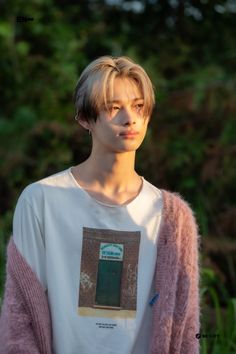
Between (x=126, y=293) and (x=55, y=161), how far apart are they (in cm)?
254

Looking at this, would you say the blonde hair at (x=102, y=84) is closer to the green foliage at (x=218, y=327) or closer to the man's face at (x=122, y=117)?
the man's face at (x=122, y=117)

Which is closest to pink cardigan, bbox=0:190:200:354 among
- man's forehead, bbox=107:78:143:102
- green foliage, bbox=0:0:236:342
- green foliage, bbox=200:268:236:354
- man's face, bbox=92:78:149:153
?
man's face, bbox=92:78:149:153

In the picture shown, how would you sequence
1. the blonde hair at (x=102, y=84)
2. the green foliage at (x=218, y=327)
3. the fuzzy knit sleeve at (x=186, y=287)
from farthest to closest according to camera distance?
the green foliage at (x=218, y=327), the fuzzy knit sleeve at (x=186, y=287), the blonde hair at (x=102, y=84)

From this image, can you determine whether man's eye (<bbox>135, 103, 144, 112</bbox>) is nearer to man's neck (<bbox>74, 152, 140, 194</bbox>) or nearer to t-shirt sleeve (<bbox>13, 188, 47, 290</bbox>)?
man's neck (<bbox>74, 152, 140, 194</bbox>)

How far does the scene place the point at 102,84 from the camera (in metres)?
2.58

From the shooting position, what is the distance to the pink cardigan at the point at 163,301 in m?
2.62

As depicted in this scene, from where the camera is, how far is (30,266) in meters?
2.65

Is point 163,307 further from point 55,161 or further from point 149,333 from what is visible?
point 55,161

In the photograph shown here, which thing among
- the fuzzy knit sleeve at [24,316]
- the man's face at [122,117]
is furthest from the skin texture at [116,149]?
the fuzzy knit sleeve at [24,316]

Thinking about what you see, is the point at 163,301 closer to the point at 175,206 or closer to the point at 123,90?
the point at 175,206

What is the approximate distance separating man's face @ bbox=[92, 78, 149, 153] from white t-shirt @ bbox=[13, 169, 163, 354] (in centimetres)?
20

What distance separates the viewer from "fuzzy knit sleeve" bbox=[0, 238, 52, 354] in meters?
2.61

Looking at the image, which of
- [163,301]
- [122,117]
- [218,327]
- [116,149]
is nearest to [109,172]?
[116,149]

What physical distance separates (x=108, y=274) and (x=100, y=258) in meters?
0.06
